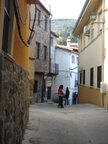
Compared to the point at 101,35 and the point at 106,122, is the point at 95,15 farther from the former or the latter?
the point at 106,122

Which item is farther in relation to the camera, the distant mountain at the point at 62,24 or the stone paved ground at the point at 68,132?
the distant mountain at the point at 62,24

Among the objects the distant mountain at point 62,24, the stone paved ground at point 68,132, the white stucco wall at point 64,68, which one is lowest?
the stone paved ground at point 68,132

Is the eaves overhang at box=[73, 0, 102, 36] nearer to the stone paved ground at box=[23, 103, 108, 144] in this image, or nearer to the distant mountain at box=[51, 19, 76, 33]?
the stone paved ground at box=[23, 103, 108, 144]

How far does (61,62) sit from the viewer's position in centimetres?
4272

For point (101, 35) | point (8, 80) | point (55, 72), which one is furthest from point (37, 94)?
point (8, 80)

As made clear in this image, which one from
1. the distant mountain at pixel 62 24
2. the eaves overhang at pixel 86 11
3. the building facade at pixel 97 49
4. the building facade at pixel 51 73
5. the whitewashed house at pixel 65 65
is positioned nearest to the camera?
the building facade at pixel 97 49

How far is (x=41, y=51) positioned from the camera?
30.4 metres

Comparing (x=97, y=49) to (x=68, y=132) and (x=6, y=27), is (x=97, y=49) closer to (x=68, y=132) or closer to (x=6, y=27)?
(x=68, y=132)

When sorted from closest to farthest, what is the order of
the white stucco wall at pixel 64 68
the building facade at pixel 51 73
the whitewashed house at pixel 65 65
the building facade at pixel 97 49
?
the building facade at pixel 97 49 < the building facade at pixel 51 73 < the whitewashed house at pixel 65 65 < the white stucco wall at pixel 64 68

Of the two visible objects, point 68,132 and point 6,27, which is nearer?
point 6,27

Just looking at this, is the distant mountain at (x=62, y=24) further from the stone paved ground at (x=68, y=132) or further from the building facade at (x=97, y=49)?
the stone paved ground at (x=68, y=132)

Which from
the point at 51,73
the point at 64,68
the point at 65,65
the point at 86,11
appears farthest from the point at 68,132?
the point at 65,65

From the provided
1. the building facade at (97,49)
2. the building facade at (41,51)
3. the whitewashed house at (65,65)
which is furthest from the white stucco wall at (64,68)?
the building facade at (97,49)

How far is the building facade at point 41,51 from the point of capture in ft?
96.1
